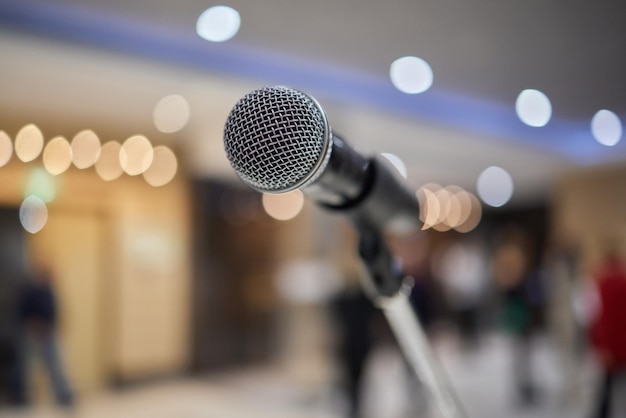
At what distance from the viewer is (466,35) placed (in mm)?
1537

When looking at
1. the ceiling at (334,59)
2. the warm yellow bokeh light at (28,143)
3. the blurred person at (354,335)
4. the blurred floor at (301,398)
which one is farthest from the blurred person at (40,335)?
the blurred person at (354,335)

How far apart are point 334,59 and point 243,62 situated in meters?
1.19

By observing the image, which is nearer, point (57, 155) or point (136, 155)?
point (57, 155)

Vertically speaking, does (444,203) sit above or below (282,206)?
below

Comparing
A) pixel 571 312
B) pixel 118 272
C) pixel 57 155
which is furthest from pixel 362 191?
pixel 118 272

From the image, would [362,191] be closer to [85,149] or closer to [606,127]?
[606,127]

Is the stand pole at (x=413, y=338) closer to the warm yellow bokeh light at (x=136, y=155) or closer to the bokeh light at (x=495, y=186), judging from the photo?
the warm yellow bokeh light at (x=136, y=155)

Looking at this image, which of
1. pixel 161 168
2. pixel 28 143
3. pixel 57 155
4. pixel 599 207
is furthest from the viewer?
pixel 161 168

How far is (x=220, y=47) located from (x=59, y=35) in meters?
1.26

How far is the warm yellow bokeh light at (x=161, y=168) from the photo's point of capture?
589 cm

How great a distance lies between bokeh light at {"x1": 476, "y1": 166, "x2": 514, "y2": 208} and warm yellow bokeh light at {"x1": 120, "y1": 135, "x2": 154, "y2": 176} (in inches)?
189

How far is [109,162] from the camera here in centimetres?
547

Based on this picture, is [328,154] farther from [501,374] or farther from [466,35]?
[501,374]

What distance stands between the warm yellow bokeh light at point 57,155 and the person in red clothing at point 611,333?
4481mm
